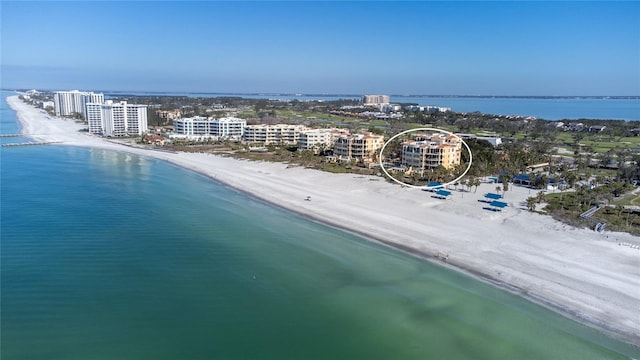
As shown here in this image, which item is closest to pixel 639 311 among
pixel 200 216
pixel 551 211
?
pixel 551 211

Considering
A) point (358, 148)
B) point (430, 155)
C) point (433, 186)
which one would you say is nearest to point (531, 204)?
point (433, 186)

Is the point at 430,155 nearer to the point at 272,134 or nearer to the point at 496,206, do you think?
the point at 496,206

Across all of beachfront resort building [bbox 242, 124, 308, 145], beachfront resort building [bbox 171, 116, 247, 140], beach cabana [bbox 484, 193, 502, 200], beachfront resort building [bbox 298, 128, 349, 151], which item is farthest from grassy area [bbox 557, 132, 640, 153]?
beachfront resort building [bbox 171, 116, 247, 140]

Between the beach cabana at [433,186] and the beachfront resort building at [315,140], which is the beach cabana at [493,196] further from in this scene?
the beachfront resort building at [315,140]

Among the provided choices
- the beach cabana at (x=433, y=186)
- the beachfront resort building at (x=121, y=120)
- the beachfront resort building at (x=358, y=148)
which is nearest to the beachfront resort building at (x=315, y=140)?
the beachfront resort building at (x=358, y=148)

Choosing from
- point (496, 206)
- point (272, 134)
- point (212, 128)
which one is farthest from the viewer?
point (212, 128)

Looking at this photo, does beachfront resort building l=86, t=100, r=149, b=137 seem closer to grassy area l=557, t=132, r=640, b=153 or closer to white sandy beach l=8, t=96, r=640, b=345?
white sandy beach l=8, t=96, r=640, b=345

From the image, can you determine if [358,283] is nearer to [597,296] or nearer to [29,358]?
[597,296]
